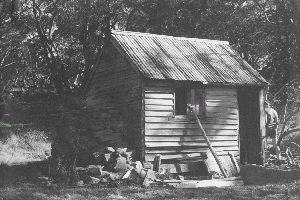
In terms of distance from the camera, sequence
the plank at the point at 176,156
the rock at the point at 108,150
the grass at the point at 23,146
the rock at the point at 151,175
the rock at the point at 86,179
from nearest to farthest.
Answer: the rock at the point at 86,179 < the rock at the point at 151,175 < the rock at the point at 108,150 < the plank at the point at 176,156 < the grass at the point at 23,146

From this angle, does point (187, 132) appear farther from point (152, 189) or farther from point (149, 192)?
point (149, 192)

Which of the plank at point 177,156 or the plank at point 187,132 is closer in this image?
the plank at point 177,156

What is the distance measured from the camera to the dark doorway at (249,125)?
22.3 meters

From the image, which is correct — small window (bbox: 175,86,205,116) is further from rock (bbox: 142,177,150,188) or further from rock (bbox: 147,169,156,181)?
rock (bbox: 142,177,150,188)

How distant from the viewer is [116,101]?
20766 mm

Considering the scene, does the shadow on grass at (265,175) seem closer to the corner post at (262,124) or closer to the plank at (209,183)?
the plank at (209,183)

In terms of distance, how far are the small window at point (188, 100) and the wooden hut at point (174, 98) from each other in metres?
0.04

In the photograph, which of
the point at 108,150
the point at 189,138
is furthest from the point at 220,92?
the point at 108,150

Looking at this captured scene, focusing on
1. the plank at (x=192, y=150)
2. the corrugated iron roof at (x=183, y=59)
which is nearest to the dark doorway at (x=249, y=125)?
the corrugated iron roof at (x=183, y=59)

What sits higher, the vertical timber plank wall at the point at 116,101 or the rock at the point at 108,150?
the vertical timber plank wall at the point at 116,101

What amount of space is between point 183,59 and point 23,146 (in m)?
9.60

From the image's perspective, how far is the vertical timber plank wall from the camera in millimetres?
18500

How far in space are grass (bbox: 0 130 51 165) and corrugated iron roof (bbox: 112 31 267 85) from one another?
6551mm

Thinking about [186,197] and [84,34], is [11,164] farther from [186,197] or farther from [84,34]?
[84,34]
